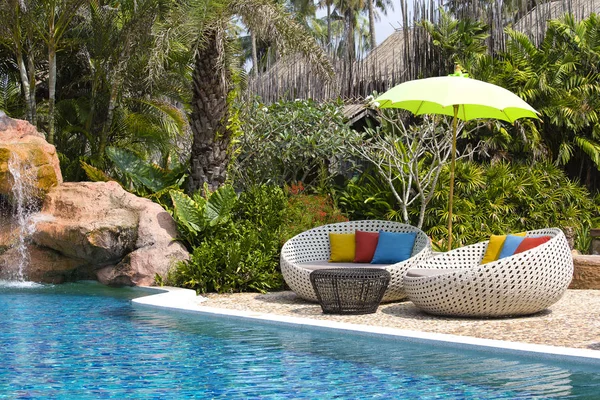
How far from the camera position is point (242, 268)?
1127 centimetres

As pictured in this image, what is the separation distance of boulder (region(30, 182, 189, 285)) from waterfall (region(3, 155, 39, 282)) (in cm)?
17

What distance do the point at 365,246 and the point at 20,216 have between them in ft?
18.7

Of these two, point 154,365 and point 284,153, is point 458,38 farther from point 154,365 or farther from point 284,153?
point 154,365

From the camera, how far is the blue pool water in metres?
5.56

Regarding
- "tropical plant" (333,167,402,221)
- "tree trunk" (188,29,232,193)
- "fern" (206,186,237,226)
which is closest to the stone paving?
"fern" (206,186,237,226)

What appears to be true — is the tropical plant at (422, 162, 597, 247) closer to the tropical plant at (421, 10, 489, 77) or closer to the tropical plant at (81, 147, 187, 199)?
the tropical plant at (421, 10, 489, 77)

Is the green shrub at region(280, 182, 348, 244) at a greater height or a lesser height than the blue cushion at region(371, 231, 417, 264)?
greater

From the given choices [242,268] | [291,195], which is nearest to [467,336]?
[242,268]

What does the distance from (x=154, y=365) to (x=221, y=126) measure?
7.90 meters

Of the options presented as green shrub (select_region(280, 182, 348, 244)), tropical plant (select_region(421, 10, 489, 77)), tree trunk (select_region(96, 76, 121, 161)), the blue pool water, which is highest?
tropical plant (select_region(421, 10, 489, 77))

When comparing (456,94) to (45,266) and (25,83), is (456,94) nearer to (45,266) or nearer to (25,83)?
(45,266)

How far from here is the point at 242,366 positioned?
21.0 ft

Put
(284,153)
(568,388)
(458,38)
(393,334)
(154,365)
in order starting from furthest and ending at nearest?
(458,38), (284,153), (393,334), (154,365), (568,388)

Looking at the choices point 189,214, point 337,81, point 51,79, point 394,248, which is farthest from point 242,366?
point 337,81
